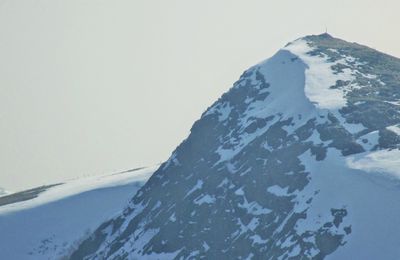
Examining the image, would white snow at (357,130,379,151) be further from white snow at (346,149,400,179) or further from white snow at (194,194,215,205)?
white snow at (194,194,215,205)

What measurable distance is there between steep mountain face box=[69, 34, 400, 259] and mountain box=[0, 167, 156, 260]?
10073mm

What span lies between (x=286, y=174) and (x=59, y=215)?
197 feet

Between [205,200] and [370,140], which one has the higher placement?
[370,140]

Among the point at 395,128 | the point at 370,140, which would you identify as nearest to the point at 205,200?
the point at 370,140

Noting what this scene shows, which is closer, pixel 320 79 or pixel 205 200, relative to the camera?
pixel 205 200

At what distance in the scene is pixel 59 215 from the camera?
16600cm

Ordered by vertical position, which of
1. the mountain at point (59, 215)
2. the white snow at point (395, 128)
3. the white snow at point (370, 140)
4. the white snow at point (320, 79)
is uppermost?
the white snow at point (320, 79)

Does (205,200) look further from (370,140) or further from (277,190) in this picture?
(370,140)

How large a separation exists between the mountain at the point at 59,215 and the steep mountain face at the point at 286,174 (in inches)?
397

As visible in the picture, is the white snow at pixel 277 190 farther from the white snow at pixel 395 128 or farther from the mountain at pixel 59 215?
the mountain at pixel 59 215

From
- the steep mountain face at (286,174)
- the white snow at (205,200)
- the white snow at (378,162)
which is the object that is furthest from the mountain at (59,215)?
the white snow at (378,162)

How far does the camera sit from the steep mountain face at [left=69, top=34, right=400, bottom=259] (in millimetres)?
105188

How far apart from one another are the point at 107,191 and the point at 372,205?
77.8m

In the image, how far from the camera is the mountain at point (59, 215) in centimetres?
15500
